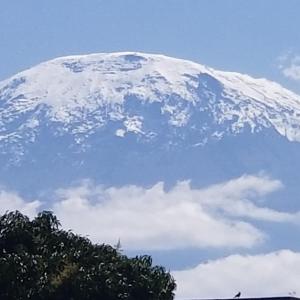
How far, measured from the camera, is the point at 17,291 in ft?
289

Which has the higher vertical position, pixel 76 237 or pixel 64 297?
pixel 76 237

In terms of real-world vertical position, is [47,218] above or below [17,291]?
Result: above

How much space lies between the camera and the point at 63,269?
90.8 m

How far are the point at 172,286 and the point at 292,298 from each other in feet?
25.3

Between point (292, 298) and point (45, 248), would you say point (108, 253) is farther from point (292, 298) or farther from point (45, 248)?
point (292, 298)

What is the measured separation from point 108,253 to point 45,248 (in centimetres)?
471

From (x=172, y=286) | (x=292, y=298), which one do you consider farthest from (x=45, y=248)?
(x=292, y=298)

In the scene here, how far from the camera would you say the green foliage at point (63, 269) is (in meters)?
88.7

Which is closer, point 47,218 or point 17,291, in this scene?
point 17,291

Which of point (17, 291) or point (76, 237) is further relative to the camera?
point (76, 237)

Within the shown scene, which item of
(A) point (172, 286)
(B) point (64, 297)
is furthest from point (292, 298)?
(B) point (64, 297)

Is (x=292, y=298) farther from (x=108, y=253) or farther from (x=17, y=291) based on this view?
(x=17, y=291)

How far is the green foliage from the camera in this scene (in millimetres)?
88688

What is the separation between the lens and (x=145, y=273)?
304 ft
